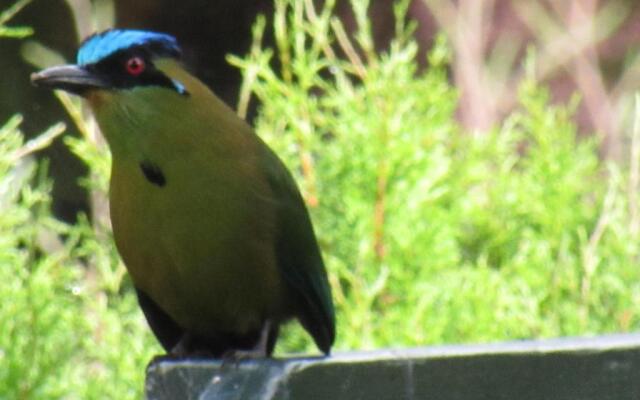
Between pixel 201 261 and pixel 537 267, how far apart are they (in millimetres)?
1387

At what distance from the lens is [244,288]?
11.3ft

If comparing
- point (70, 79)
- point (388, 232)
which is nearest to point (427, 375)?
point (70, 79)

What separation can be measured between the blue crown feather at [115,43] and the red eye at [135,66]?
3cm

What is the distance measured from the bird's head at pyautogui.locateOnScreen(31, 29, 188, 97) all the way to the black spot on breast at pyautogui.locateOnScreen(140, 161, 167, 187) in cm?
19

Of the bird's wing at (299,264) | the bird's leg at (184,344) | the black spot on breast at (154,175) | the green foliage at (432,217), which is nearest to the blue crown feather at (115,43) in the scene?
the black spot on breast at (154,175)

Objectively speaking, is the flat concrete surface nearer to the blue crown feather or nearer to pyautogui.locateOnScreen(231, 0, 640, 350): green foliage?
the blue crown feather

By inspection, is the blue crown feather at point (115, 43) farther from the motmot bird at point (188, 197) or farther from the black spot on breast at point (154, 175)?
the black spot on breast at point (154, 175)

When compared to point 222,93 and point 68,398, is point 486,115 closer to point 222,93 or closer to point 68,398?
point 222,93

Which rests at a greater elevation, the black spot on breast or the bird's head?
the bird's head

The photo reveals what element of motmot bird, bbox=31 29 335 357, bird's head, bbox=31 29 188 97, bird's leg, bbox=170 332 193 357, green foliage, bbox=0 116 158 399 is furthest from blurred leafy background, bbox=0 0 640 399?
bird's head, bbox=31 29 188 97

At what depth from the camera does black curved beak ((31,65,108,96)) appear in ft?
10.8

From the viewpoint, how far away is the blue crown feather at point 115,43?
11.0 ft

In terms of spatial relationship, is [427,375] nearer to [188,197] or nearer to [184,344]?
[188,197]

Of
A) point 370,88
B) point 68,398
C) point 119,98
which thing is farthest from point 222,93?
point 119,98
